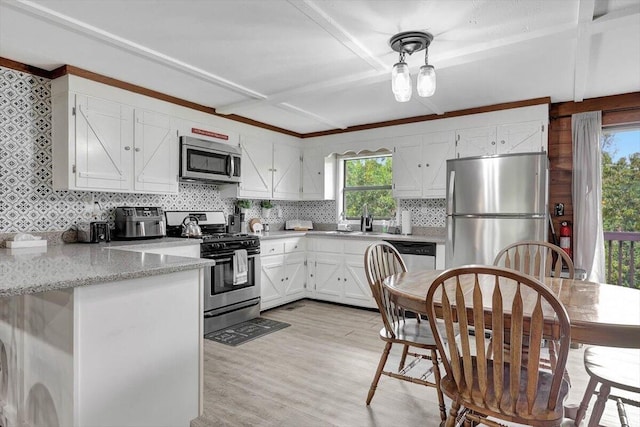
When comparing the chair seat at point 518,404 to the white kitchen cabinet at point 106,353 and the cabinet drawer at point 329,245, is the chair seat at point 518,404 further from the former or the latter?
the cabinet drawer at point 329,245

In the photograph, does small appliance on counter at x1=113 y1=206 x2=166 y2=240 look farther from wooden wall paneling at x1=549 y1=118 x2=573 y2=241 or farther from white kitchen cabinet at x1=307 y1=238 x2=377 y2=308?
wooden wall paneling at x1=549 y1=118 x2=573 y2=241

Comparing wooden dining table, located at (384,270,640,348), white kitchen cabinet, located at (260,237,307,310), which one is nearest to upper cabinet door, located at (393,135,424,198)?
white kitchen cabinet, located at (260,237,307,310)

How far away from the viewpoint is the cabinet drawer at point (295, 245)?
4629 millimetres

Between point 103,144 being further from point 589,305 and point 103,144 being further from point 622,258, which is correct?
point 622,258

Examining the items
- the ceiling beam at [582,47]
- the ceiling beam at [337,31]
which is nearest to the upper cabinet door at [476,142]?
the ceiling beam at [582,47]

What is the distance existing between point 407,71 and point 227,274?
8.56ft

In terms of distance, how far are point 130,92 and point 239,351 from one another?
2514 mm

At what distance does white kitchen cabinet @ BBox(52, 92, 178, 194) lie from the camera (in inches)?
118

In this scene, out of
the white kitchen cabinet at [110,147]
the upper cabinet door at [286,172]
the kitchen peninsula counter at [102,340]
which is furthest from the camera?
the upper cabinet door at [286,172]

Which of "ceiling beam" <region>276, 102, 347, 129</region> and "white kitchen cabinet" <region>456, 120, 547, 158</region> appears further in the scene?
"ceiling beam" <region>276, 102, 347, 129</region>

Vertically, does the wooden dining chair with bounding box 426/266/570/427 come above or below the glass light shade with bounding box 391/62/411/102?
below

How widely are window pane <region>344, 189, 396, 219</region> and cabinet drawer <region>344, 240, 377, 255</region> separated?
2.53ft

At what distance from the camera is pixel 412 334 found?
2.21 m

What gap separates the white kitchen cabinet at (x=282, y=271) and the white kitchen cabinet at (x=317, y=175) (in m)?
0.79
